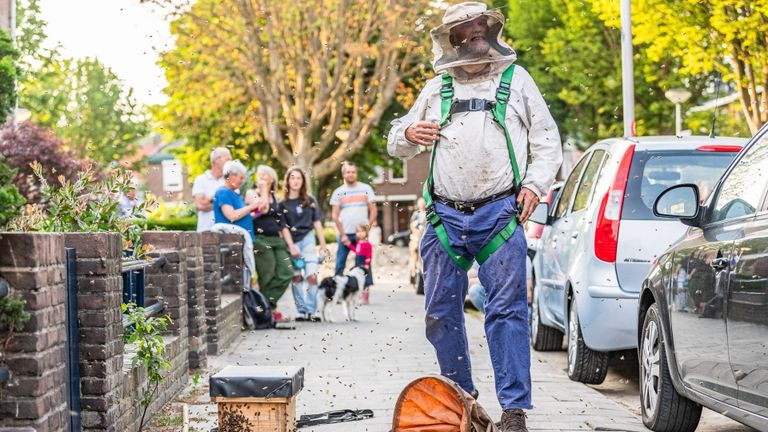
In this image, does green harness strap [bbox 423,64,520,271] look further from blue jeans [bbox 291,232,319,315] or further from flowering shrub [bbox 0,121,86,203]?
flowering shrub [bbox 0,121,86,203]

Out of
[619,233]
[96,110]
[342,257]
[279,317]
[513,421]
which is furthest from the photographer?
[96,110]

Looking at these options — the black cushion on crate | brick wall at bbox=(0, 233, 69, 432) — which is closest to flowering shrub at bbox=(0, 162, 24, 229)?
brick wall at bbox=(0, 233, 69, 432)

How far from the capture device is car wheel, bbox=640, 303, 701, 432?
6863 mm

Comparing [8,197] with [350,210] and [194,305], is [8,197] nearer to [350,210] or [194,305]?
[194,305]

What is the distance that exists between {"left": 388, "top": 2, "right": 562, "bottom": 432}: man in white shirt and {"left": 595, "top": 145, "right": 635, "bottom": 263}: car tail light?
2224 millimetres

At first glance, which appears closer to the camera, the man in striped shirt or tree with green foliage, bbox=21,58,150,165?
the man in striped shirt

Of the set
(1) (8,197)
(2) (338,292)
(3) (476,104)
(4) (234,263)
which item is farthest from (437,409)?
(2) (338,292)

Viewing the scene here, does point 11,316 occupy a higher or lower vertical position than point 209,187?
lower

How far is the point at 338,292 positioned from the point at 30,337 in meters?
10.2

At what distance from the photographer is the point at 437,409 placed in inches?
228

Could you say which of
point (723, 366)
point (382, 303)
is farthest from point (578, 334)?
point (382, 303)

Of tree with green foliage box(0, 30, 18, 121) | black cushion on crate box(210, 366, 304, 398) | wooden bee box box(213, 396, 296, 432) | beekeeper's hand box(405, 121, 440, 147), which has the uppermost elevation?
tree with green foliage box(0, 30, 18, 121)

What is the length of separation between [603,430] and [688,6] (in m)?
18.2

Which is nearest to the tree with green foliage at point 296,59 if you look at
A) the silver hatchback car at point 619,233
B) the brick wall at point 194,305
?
the brick wall at point 194,305
